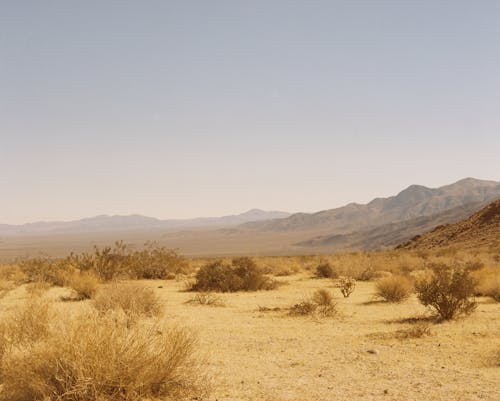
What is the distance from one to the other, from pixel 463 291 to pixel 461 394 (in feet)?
18.8

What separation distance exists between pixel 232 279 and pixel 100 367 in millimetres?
12531

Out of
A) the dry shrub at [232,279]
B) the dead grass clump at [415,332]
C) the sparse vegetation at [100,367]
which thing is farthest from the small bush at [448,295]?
the dry shrub at [232,279]

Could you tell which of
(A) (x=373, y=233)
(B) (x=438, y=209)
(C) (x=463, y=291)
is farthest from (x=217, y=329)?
(B) (x=438, y=209)

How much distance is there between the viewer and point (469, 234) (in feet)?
145

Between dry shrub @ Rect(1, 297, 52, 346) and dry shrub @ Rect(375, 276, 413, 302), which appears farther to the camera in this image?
dry shrub @ Rect(375, 276, 413, 302)

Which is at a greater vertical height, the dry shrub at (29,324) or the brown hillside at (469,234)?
the dry shrub at (29,324)

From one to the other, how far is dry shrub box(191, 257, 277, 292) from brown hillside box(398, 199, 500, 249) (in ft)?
86.5

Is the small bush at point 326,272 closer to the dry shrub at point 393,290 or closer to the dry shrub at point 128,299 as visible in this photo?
the dry shrub at point 393,290

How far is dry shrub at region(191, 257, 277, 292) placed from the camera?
17469mm

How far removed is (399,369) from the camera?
7.02 meters

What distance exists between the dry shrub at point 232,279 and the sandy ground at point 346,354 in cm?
392

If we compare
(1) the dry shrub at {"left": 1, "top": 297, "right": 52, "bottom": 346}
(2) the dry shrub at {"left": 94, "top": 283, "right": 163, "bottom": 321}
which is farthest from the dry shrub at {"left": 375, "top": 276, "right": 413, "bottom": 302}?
(1) the dry shrub at {"left": 1, "top": 297, "right": 52, "bottom": 346}

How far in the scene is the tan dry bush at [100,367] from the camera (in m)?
5.09

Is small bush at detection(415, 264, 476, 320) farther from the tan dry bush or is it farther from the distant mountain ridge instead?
the distant mountain ridge
